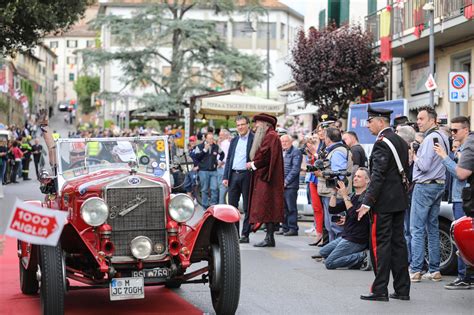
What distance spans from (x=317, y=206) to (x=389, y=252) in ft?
16.1

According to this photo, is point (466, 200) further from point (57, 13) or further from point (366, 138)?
point (57, 13)

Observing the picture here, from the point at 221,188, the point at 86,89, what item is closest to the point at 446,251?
the point at 221,188

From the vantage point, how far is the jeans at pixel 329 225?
12500 millimetres

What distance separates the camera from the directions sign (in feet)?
59.5

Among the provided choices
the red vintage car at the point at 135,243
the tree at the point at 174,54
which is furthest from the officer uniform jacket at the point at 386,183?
the tree at the point at 174,54

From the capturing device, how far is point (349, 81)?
27.2 m

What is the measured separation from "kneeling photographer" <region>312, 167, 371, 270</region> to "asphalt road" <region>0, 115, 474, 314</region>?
0.17m

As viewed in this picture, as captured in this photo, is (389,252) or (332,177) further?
(332,177)

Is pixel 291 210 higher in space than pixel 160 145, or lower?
lower

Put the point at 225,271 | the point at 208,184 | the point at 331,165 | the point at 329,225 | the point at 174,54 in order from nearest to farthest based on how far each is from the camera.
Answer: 1. the point at 225,271
2. the point at 331,165
3. the point at 329,225
4. the point at 208,184
5. the point at 174,54

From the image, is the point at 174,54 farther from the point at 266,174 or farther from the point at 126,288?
the point at 126,288

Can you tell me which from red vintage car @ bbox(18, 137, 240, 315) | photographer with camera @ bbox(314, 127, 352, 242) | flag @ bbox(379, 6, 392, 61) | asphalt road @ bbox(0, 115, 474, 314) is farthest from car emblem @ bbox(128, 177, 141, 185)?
flag @ bbox(379, 6, 392, 61)

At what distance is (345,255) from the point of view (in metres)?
11.4

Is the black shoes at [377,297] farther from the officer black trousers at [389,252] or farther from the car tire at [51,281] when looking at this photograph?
the car tire at [51,281]
